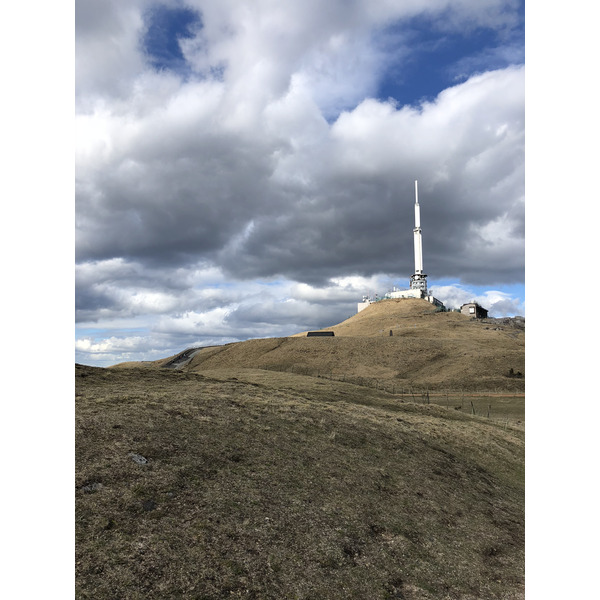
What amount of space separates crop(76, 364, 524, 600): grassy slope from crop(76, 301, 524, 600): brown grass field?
1.5 inches

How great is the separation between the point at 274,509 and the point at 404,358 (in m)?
64.2

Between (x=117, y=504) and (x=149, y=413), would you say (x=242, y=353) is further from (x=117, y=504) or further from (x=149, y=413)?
(x=117, y=504)

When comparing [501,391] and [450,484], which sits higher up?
[450,484]

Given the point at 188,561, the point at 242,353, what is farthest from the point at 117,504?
the point at 242,353

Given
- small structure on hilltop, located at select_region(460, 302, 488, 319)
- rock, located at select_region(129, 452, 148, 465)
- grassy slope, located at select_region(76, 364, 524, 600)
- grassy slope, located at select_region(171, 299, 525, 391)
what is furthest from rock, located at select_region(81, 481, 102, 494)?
small structure on hilltop, located at select_region(460, 302, 488, 319)

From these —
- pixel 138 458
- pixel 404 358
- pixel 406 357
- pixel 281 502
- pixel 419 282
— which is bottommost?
pixel 404 358

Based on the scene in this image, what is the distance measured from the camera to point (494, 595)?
8.56 metres

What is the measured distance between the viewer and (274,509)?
32.1 feet

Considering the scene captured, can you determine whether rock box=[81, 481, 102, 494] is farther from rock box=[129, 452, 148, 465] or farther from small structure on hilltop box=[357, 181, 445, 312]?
small structure on hilltop box=[357, 181, 445, 312]

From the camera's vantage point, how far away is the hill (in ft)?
188

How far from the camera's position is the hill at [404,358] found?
57.3 metres

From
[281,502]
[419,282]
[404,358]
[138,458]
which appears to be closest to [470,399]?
[404,358]

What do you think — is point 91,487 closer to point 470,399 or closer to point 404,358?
point 470,399

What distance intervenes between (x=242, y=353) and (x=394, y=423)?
64367 mm
